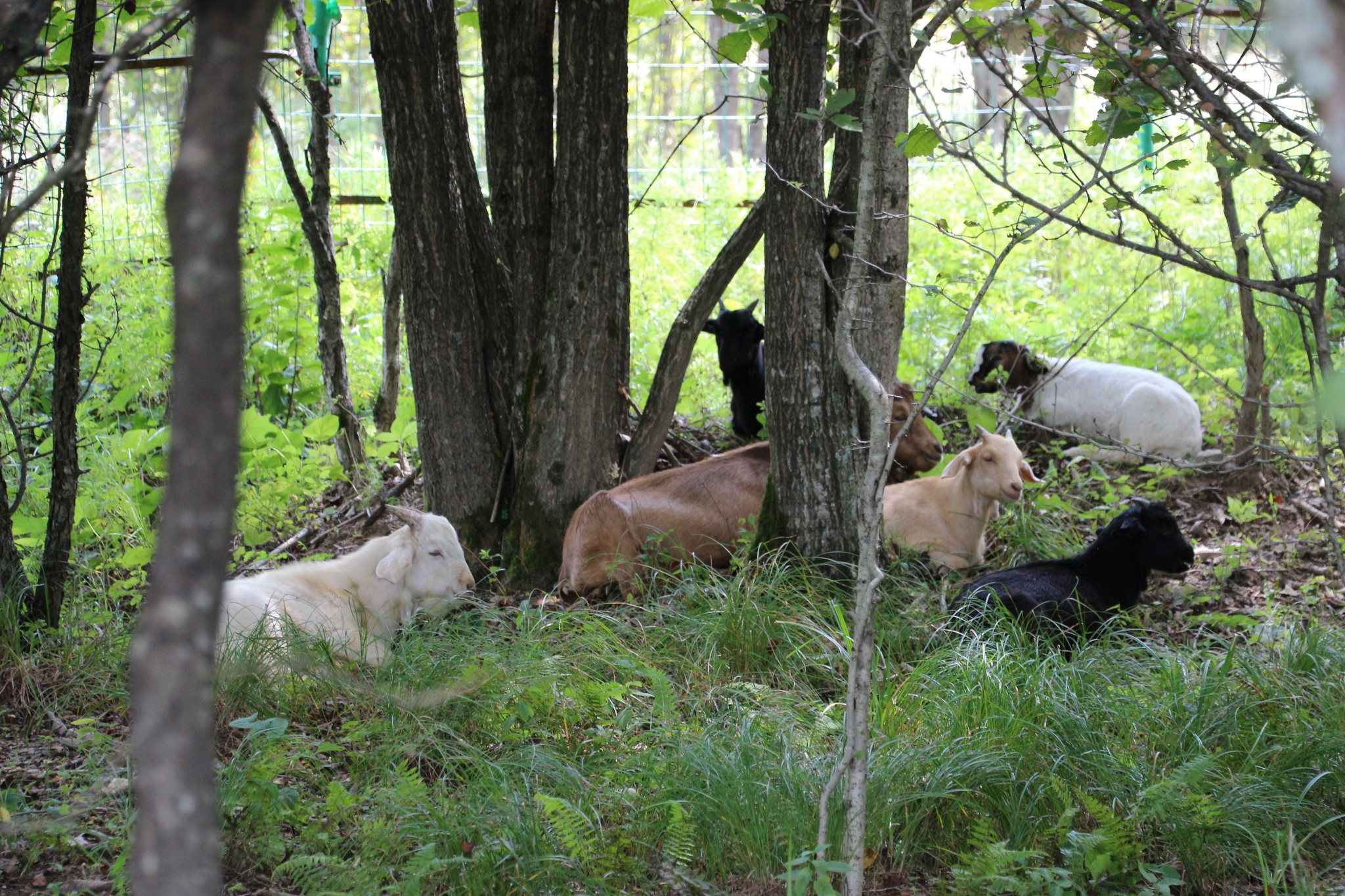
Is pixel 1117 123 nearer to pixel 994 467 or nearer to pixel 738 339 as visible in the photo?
pixel 994 467

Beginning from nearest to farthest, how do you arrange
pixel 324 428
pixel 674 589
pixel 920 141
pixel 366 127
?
pixel 920 141
pixel 674 589
pixel 324 428
pixel 366 127

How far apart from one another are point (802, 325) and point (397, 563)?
2.32m

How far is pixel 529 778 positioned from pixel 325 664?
136cm

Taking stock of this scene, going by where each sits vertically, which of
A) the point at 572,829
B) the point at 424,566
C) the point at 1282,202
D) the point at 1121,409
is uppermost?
the point at 1282,202

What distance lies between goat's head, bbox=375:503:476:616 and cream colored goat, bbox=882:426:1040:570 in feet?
8.00

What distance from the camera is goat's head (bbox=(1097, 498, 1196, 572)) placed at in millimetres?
5504

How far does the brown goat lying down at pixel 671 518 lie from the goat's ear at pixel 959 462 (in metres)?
0.35

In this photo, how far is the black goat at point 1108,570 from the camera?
527cm

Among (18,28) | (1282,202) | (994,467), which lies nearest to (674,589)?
(994,467)

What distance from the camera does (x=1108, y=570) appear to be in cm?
554

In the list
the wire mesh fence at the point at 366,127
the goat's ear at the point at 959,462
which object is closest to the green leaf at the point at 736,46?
the wire mesh fence at the point at 366,127

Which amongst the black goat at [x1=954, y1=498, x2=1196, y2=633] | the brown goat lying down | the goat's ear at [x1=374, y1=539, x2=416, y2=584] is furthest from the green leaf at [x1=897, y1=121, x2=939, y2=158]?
the goat's ear at [x1=374, y1=539, x2=416, y2=584]

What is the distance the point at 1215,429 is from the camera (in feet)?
27.3

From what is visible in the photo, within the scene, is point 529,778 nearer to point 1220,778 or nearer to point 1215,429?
point 1220,778
